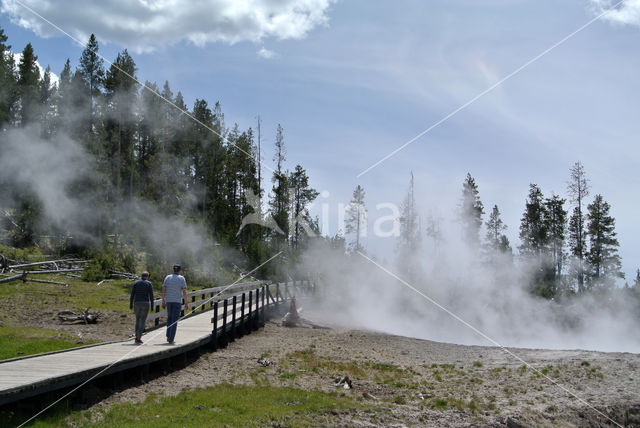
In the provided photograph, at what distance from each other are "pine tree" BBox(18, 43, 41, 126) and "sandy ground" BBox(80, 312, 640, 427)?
124 feet

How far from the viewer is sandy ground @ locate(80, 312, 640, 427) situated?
10.4 m

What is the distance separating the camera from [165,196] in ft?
137

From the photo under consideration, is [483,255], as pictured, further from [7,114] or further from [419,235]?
[7,114]

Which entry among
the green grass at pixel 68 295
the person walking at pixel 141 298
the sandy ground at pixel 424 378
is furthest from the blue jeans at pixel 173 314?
the green grass at pixel 68 295

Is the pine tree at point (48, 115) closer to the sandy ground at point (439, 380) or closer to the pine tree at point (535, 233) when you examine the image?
the sandy ground at point (439, 380)

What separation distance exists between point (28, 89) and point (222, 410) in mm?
48141

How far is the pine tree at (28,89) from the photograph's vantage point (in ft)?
151

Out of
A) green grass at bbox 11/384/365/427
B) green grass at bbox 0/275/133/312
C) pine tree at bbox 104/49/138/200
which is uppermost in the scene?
pine tree at bbox 104/49/138/200

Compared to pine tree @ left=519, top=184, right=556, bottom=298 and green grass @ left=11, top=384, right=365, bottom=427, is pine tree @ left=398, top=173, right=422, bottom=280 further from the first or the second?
green grass @ left=11, top=384, right=365, bottom=427

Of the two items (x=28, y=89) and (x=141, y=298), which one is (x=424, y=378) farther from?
(x=28, y=89)

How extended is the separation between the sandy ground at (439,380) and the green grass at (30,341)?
3.88 meters

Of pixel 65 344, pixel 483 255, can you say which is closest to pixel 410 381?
pixel 65 344


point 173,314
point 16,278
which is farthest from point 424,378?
point 16,278

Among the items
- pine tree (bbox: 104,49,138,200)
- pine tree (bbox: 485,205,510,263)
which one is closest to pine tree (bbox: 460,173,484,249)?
pine tree (bbox: 485,205,510,263)
